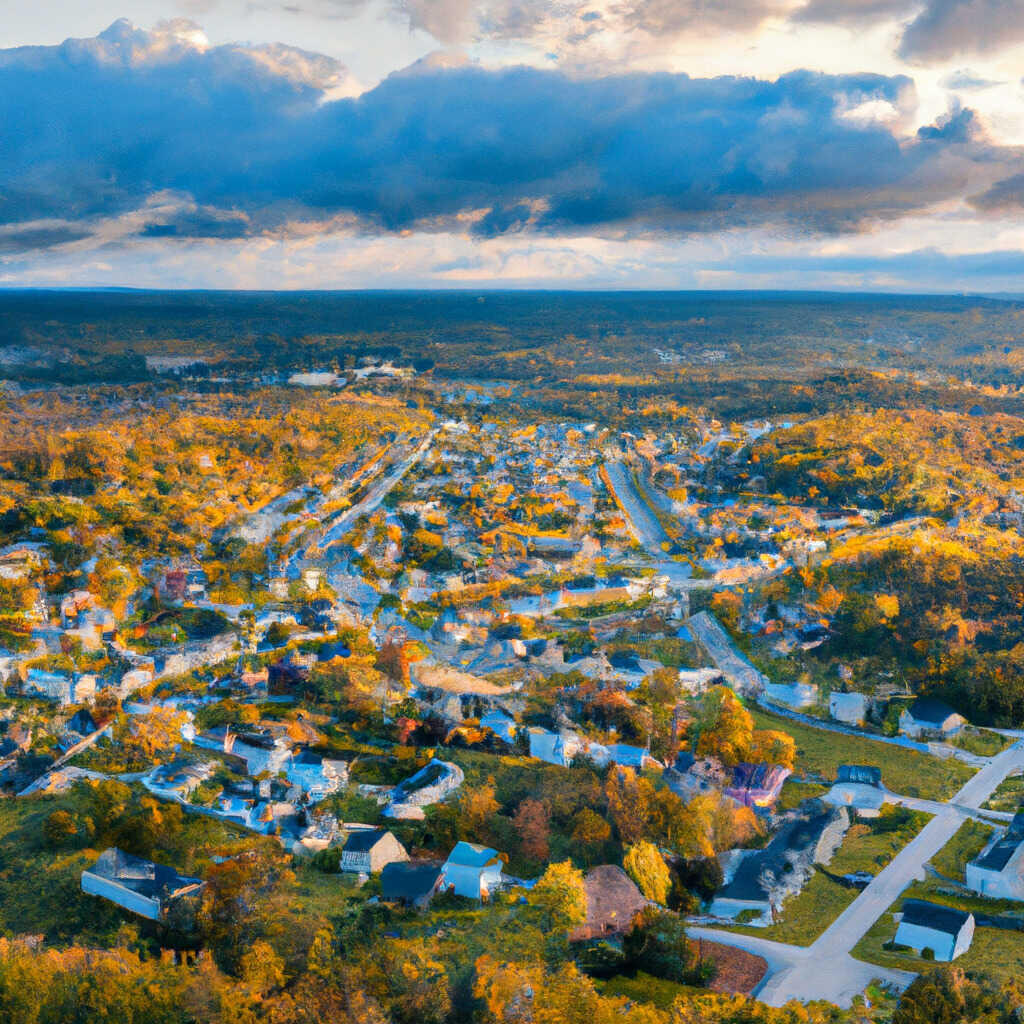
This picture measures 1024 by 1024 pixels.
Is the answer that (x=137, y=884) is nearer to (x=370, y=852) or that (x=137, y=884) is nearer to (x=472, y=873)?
(x=370, y=852)

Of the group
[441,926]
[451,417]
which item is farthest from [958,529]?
[451,417]

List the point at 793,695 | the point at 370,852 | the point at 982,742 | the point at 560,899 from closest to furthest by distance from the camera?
the point at 560,899 < the point at 370,852 < the point at 982,742 < the point at 793,695

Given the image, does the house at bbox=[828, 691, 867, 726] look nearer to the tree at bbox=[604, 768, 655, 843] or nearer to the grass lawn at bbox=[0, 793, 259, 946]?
the tree at bbox=[604, 768, 655, 843]

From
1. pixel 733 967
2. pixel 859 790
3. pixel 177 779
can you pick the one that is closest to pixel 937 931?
pixel 733 967

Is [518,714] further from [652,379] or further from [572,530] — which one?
[652,379]

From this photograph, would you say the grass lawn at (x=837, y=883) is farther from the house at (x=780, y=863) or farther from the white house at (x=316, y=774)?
the white house at (x=316, y=774)
